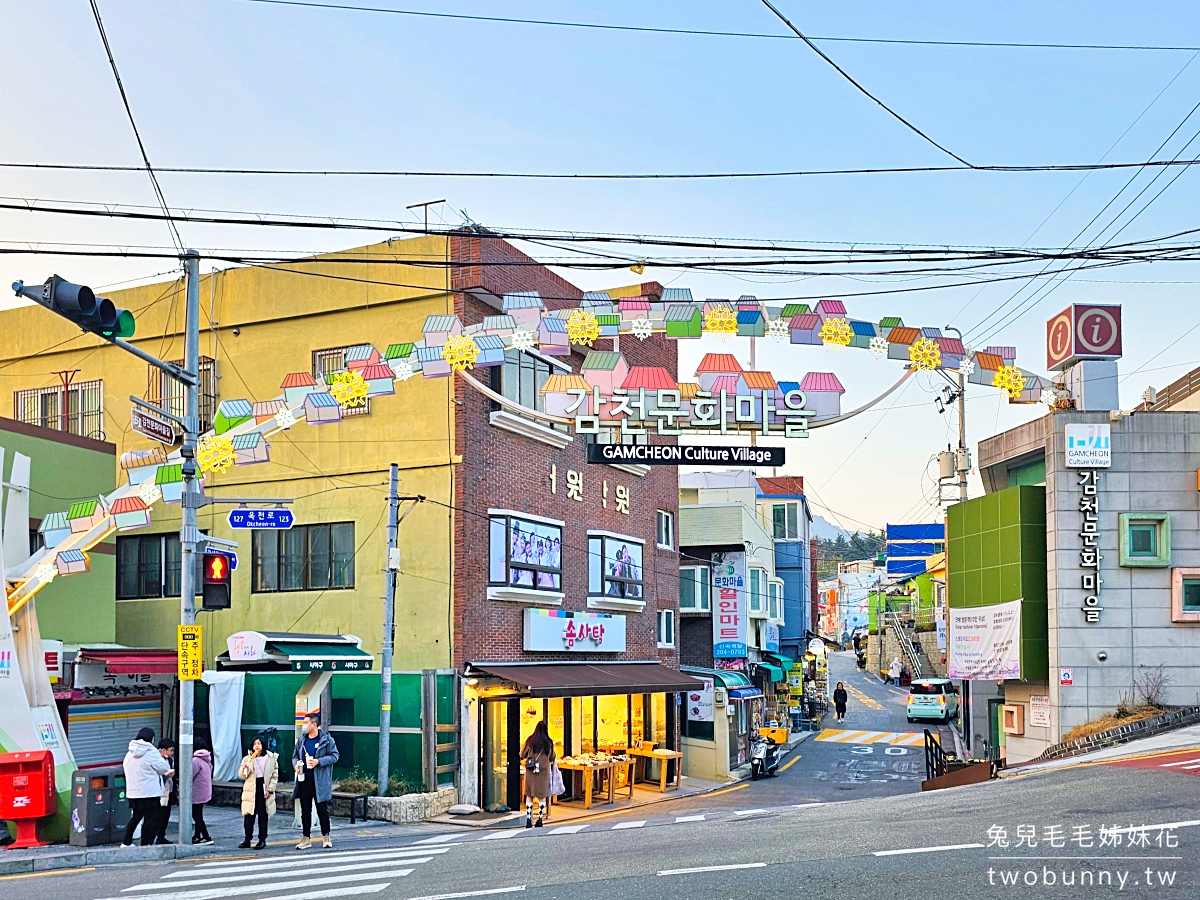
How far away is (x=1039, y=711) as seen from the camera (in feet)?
92.8

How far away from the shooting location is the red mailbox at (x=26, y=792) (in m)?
17.1

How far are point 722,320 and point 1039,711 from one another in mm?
14403

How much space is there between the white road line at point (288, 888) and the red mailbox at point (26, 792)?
14.9 ft

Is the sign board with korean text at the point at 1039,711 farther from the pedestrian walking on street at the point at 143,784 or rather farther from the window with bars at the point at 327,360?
the pedestrian walking on street at the point at 143,784

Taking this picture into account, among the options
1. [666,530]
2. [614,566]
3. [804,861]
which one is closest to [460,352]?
[804,861]

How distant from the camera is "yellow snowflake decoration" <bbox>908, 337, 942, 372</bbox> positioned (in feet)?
65.6

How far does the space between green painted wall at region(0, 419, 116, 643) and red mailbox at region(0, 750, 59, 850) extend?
24.3ft

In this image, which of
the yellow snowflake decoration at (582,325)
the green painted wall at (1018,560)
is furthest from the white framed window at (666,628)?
the yellow snowflake decoration at (582,325)

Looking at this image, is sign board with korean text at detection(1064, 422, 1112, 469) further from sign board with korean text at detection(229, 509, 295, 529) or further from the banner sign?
sign board with korean text at detection(229, 509, 295, 529)

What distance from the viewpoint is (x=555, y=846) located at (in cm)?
1547

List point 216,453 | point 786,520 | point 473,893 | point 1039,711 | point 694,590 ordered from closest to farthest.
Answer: point 473,893, point 216,453, point 1039,711, point 694,590, point 786,520

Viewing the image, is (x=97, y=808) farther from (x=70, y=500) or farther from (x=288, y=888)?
(x=70, y=500)

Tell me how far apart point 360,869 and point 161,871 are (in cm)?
255

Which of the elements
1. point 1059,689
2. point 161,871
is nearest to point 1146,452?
point 1059,689
